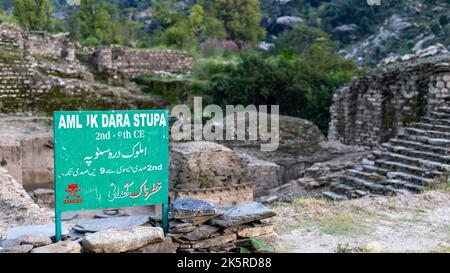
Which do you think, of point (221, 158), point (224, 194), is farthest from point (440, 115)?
point (224, 194)

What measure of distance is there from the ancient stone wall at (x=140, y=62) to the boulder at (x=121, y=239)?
1833 centimetres

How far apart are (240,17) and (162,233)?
1687 inches

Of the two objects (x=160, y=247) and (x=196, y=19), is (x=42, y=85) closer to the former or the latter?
(x=160, y=247)

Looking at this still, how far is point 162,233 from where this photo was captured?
4.94m

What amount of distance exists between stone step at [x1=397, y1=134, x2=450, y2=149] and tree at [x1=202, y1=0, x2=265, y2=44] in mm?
33630

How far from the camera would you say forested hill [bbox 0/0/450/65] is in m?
35.3

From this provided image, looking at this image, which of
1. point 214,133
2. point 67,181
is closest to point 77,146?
point 67,181

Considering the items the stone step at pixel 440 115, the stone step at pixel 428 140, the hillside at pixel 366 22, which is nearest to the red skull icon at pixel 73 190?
the stone step at pixel 428 140

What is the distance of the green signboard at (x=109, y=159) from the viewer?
15.6 feet

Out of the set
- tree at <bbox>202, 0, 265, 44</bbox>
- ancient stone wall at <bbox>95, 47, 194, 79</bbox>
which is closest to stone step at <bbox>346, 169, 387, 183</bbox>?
ancient stone wall at <bbox>95, 47, 194, 79</bbox>

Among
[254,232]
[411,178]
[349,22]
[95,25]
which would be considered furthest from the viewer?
[349,22]
